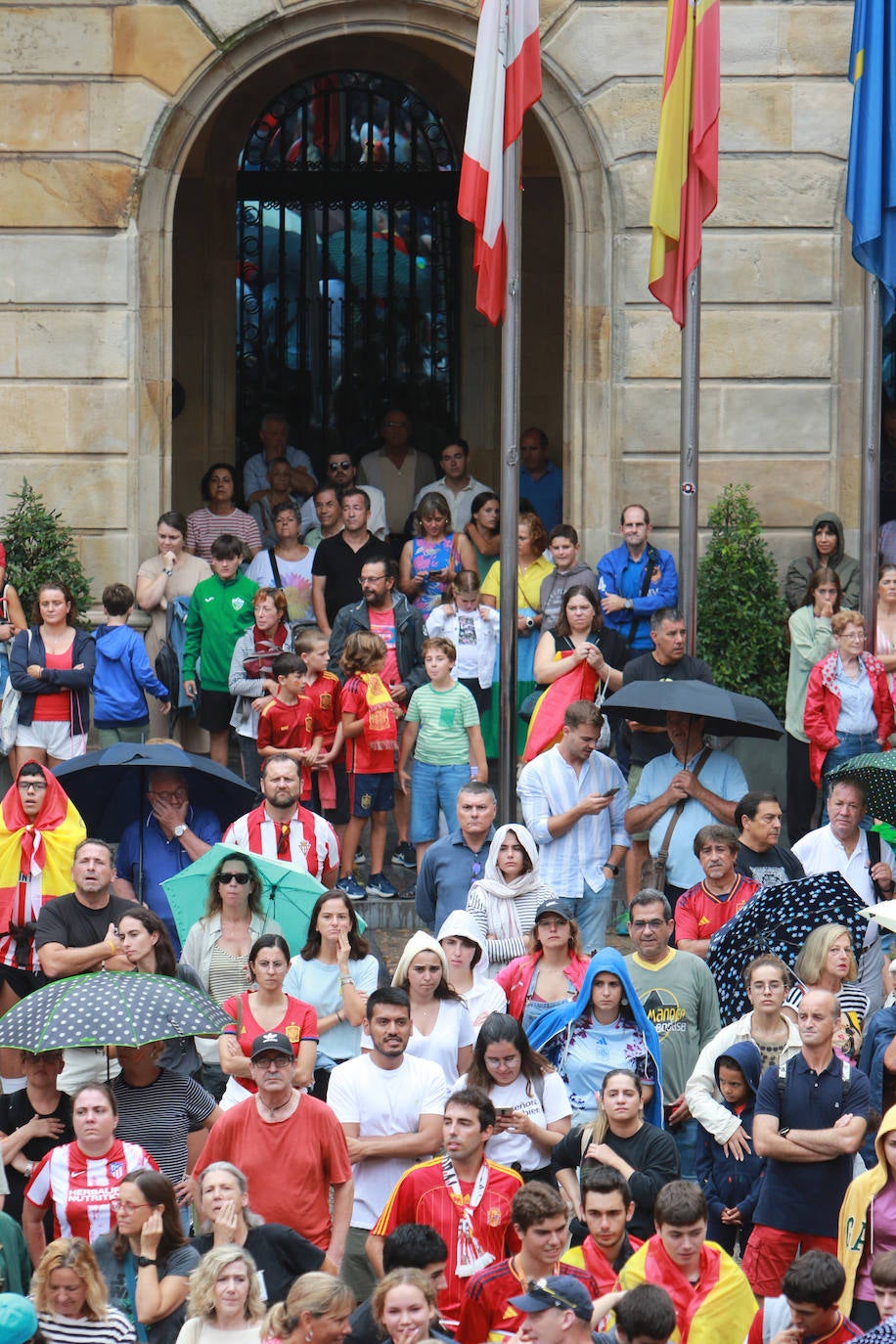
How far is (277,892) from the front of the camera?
10.9 m

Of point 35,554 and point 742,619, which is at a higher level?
point 35,554

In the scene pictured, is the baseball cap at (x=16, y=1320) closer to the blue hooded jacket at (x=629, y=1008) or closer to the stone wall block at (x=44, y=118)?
the blue hooded jacket at (x=629, y=1008)

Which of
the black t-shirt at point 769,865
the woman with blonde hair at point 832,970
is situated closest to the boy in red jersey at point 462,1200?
the woman with blonde hair at point 832,970

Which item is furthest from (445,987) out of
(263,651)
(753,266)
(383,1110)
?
(753,266)

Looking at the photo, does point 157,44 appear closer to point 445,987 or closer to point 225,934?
point 225,934

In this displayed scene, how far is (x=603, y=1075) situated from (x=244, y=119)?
41.7 ft

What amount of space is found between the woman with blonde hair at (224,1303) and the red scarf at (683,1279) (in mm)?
1370

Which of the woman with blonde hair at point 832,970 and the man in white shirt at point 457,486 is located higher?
the man in white shirt at point 457,486

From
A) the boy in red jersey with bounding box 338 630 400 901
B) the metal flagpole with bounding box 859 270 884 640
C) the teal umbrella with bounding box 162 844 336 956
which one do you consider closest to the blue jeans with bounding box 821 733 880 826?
the metal flagpole with bounding box 859 270 884 640

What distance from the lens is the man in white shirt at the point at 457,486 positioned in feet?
55.9

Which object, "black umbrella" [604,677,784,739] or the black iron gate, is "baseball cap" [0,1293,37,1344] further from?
the black iron gate

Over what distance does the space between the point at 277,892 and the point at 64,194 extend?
7.19 m

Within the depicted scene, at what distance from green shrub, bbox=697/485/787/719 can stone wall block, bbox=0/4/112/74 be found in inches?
218

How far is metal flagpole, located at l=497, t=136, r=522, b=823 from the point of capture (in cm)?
1346
